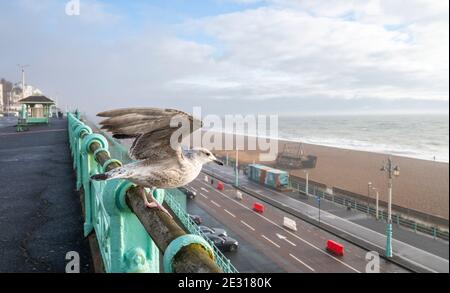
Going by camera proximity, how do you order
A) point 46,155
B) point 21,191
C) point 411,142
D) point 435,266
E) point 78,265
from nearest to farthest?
point 78,265, point 21,191, point 46,155, point 435,266, point 411,142

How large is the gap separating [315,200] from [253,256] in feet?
53.1

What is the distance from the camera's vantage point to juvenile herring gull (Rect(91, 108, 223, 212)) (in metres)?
2.86

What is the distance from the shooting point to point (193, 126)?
9.78ft

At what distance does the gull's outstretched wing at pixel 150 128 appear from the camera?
2.85 meters

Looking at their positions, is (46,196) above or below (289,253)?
above

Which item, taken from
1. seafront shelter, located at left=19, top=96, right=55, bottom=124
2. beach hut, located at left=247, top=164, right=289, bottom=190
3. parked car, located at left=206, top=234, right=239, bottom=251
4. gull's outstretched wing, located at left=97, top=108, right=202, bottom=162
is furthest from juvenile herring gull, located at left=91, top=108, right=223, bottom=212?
beach hut, located at left=247, top=164, right=289, bottom=190

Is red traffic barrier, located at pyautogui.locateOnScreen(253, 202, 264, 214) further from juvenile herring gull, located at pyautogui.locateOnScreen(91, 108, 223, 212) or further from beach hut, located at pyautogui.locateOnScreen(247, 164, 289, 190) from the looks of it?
juvenile herring gull, located at pyautogui.locateOnScreen(91, 108, 223, 212)

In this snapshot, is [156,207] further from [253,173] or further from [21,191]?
[253,173]

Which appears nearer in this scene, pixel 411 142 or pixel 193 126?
pixel 193 126

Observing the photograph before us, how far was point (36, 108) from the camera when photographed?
3616 centimetres

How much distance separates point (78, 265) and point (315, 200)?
33.0 metres

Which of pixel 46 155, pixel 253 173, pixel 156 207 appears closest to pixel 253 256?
pixel 46 155
